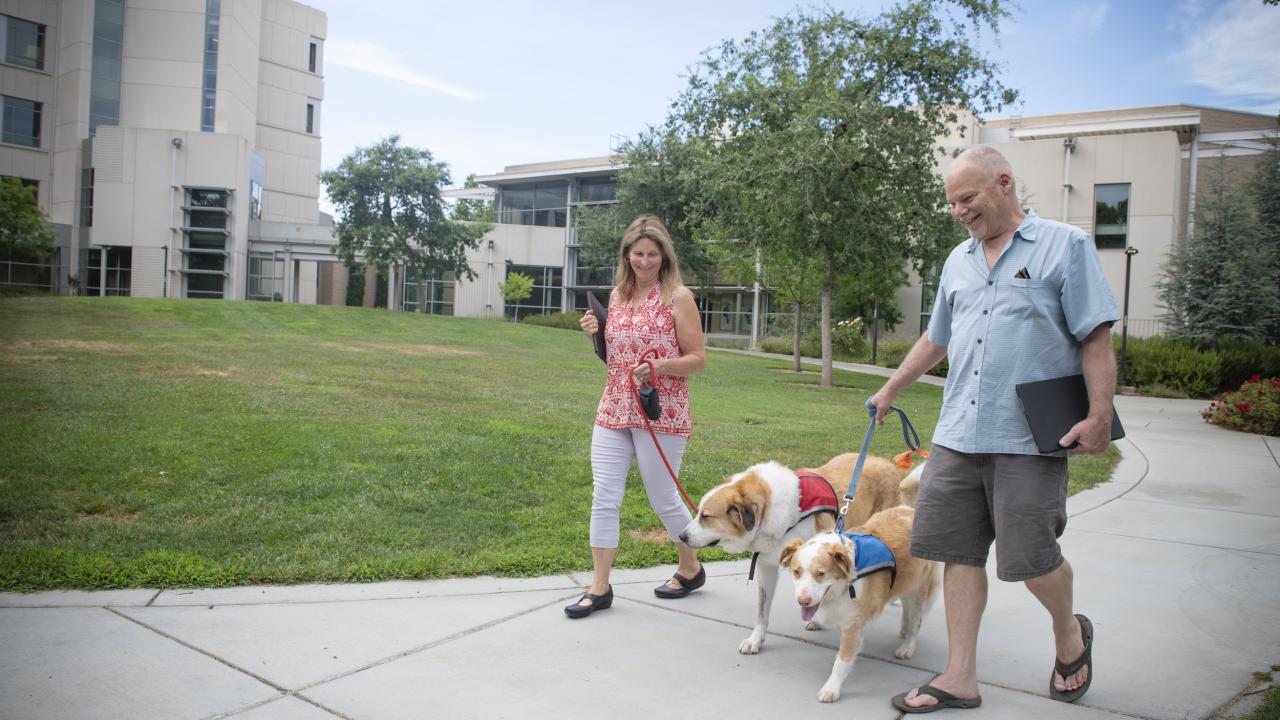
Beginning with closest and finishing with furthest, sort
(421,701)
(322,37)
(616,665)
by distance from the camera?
(421,701) → (616,665) → (322,37)

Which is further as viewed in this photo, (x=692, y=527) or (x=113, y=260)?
(x=113, y=260)

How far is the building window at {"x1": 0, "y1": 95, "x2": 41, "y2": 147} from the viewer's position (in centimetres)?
3027

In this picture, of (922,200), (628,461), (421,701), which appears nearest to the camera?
(421,701)

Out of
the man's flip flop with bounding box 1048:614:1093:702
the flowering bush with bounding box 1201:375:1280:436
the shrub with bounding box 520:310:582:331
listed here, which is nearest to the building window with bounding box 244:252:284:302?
the shrub with bounding box 520:310:582:331

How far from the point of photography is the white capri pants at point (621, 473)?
459 centimetres

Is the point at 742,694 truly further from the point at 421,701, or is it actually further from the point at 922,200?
the point at 922,200

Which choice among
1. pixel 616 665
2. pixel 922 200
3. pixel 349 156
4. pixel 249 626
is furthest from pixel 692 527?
pixel 349 156

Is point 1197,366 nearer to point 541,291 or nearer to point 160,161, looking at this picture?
point 541,291

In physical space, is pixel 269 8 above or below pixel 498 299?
above

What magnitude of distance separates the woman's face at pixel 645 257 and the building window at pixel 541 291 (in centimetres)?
5032

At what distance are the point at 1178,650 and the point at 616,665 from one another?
9.23 feet

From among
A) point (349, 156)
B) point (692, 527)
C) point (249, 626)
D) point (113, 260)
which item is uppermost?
point (349, 156)

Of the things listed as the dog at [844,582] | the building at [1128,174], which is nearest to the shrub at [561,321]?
the building at [1128,174]

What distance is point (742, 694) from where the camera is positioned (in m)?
3.50
